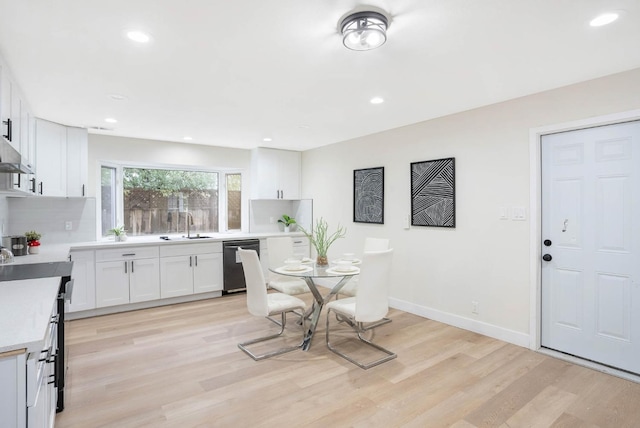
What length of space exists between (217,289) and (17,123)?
3.16m

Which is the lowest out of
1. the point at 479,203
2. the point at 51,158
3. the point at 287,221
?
the point at 287,221

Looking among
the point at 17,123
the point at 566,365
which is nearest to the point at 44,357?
the point at 17,123

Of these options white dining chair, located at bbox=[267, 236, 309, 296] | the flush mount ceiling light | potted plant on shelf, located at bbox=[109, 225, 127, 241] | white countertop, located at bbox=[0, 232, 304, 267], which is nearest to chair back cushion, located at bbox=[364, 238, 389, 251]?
white dining chair, located at bbox=[267, 236, 309, 296]

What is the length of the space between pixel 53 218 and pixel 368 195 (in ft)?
13.3

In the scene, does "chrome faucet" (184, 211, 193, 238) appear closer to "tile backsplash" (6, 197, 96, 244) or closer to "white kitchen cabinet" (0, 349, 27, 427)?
"tile backsplash" (6, 197, 96, 244)

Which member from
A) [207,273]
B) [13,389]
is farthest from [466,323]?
[13,389]

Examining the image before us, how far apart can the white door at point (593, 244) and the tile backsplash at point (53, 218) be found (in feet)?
17.4

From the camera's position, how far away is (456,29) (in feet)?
6.68

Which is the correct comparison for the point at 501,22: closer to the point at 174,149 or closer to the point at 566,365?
the point at 566,365

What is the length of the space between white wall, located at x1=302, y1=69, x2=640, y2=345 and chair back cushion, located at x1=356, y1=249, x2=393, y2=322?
1.25 metres

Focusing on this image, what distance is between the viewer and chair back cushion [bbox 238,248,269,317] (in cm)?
305

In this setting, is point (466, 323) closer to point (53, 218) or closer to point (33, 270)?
point (33, 270)

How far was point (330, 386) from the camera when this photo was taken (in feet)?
8.54

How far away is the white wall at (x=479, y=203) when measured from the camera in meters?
3.07
